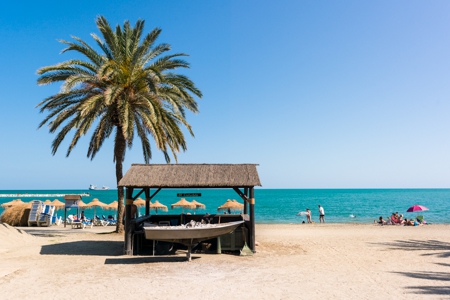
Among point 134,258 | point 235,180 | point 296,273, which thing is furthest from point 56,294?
point 235,180

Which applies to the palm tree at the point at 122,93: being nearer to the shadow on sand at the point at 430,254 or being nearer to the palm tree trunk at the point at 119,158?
the palm tree trunk at the point at 119,158

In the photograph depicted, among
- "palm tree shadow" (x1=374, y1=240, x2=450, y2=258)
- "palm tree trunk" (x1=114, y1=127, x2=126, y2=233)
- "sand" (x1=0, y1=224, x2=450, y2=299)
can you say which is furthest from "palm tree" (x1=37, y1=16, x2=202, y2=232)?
"palm tree shadow" (x1=374, y1=240, x2=450, y2=258)

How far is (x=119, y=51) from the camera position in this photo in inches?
765

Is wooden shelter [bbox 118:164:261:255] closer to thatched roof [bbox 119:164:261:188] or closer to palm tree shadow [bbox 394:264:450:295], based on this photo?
thatched roof [bbox 119:164:261:188]

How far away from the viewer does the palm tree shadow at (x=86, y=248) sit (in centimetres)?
1469

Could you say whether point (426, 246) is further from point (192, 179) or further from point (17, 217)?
point (17, 217)

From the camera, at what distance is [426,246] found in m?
16.7

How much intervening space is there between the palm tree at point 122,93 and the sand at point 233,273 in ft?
20.4

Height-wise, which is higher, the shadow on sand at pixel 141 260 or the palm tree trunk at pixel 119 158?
the palm tree trunk at pixel 119 158

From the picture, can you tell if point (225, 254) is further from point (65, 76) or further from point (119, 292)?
point (65, 76)

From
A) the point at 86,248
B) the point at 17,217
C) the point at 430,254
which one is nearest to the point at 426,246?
the point at 430,254

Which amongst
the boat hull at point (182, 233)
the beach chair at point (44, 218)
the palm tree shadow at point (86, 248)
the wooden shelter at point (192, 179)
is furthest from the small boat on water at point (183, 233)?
the beach chair at point (44, 218)

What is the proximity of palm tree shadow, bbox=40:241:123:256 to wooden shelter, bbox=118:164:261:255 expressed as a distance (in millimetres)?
1367

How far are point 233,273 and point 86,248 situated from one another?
317 inches
